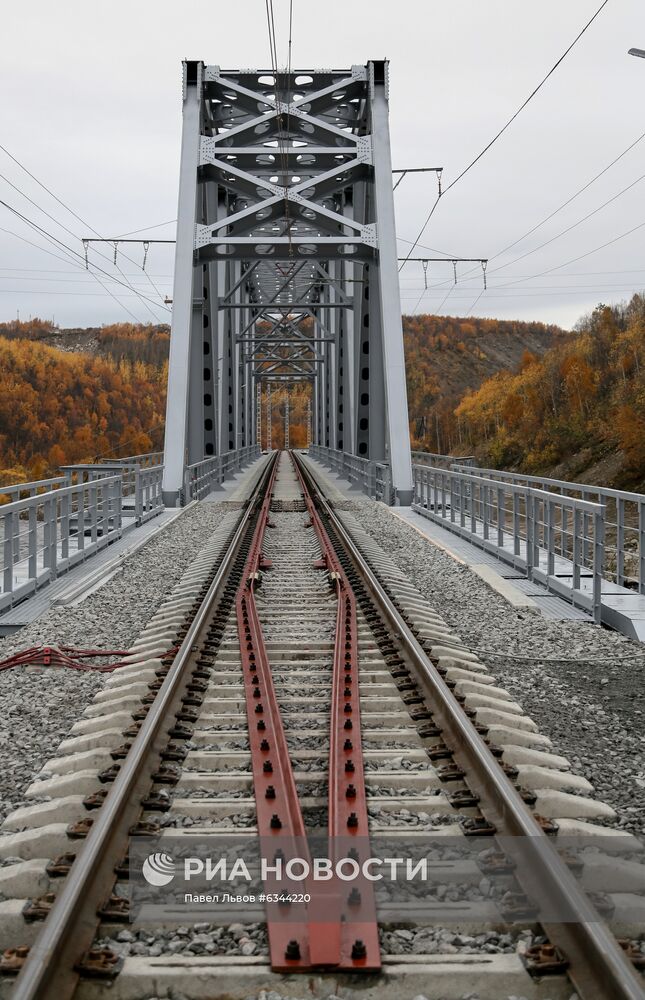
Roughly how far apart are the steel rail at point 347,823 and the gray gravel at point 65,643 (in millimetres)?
1412

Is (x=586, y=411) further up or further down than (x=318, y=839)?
further up

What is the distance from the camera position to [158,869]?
3277 mm

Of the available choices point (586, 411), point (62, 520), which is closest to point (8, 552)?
point (62, 520)

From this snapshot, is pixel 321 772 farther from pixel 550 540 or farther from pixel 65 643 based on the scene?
pixel 550 540

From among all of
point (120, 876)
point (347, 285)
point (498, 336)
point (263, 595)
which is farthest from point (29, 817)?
point (498, 336)

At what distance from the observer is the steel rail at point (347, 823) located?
2.68 m

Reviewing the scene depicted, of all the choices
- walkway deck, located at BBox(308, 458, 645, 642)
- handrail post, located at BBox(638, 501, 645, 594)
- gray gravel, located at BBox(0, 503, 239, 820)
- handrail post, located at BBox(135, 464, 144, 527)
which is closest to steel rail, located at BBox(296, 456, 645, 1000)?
gray gravel, located at BBox(0, 503, 239, 820)

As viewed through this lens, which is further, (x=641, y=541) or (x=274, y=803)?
(x=641, y=541)

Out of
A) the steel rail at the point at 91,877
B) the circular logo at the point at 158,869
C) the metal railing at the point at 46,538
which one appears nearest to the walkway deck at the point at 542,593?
the steel rail at the point at 91,877

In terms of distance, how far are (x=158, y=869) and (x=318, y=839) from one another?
0.59 m

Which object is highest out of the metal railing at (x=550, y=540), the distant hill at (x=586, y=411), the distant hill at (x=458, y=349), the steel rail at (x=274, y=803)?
the distant hill at (x=458, y=349)

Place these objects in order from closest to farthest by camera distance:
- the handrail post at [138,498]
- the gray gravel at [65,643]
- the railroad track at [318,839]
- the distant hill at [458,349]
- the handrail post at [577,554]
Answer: the railroad track at [318,839]
the gray gravel at [65,643]
the handrail post at [577,554]
the handrail post at [138,498]
the distant hill at [458,349]

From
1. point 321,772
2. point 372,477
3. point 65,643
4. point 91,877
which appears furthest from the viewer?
point 372,477

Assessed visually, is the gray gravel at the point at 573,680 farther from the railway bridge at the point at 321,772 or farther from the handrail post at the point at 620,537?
the handrail post at the point at 620,537
